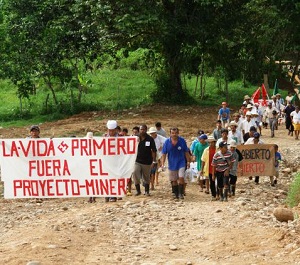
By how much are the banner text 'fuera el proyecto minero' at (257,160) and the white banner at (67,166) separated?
4524 millimetres

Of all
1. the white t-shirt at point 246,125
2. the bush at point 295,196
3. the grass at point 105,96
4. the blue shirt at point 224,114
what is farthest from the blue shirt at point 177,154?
the grass at point 105,96

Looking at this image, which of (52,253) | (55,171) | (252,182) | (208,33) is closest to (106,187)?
(55,171)

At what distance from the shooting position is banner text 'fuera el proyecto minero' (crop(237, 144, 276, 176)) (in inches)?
765

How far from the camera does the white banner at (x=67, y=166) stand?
15617mm

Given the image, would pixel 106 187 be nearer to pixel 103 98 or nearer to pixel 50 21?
pixel 50 21

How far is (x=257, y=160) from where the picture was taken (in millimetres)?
19469

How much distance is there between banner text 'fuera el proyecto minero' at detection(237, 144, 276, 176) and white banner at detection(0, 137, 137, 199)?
14.8ft

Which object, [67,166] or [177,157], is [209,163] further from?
[67,166]

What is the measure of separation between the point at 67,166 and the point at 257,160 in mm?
5358

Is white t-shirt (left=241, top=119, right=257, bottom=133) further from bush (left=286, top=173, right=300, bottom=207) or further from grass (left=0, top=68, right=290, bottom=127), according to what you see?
grass (left=0, top=68, right=290, bottom=127)

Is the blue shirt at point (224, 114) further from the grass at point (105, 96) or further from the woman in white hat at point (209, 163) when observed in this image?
the grass at point (105, 96)

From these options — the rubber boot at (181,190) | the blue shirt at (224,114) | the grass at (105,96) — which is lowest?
the grass at (105,96)

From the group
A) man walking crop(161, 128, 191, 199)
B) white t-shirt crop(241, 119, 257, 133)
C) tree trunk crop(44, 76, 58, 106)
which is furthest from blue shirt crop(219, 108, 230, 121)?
tree trunk crop(44, 76, 58, 106)

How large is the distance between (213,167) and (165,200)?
3.73 ft
